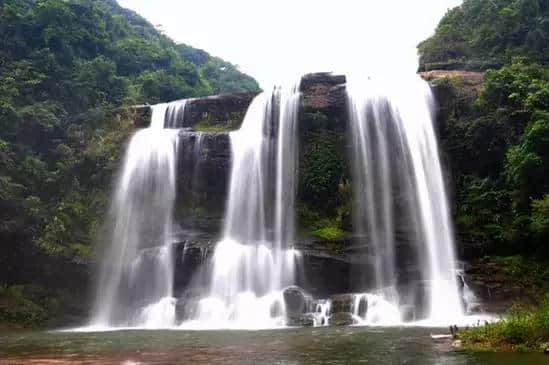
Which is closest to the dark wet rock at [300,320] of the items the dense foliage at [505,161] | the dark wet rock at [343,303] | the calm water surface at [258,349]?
the dark wet rock at [343,303]

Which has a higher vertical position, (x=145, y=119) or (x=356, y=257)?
(x=145, y=119)

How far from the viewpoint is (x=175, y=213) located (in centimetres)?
2406

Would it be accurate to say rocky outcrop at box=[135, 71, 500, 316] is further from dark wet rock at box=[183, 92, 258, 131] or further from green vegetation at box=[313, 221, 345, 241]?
green vegetation at box=[313, 221, 345, 241]

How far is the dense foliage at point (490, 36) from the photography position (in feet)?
91.5

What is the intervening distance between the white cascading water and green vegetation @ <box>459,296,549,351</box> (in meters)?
8.76

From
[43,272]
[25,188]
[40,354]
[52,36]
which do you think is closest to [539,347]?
[40,354]

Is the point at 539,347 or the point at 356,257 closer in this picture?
the point at 539,347

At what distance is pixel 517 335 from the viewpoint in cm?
995

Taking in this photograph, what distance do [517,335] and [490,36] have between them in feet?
79.0

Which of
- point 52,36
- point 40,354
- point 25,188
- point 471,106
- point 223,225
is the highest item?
point 52,36

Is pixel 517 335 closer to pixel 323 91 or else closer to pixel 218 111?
pixel 323 91

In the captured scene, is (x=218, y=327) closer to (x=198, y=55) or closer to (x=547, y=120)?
(x=547, y=120)

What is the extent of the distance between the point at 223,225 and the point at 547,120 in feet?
43.3

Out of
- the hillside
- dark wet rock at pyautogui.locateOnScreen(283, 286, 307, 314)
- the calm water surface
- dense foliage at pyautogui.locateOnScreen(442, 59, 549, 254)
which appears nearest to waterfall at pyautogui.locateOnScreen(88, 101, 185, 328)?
dark wet rock at pyautogui.locateOnScreen(283, 286, 307, 314)
